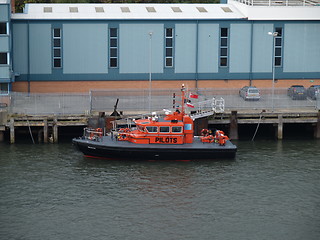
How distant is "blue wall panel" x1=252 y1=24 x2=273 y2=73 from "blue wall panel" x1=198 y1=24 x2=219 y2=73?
3.62 meters

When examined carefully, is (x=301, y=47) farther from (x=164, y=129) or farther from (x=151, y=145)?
(x=151, y=145)

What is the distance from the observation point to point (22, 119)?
54.9 meters

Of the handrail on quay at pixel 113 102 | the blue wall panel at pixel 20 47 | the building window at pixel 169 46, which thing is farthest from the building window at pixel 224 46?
the blue wall panel at pixel 20 47

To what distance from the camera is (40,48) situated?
65.2 meters

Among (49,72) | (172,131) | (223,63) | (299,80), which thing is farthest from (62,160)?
(299,80)

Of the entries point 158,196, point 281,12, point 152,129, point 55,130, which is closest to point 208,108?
point 152,129

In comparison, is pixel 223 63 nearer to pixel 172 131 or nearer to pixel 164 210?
pixel 172 131

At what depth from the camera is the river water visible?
3712 cm

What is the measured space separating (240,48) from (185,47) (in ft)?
17.0

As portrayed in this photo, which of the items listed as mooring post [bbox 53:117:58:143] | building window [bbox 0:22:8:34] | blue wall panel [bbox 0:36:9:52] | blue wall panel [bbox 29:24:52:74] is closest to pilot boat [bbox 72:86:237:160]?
mooring post [bbox 53:117:58:143]

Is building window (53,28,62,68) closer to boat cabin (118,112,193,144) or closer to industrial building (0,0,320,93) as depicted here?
industrial building (0,0,320,93)

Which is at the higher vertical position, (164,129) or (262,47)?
→ (262,47)

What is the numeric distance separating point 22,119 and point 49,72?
1154 centimetres

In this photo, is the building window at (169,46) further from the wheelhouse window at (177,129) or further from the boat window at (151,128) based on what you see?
the boat window at (151,128)
